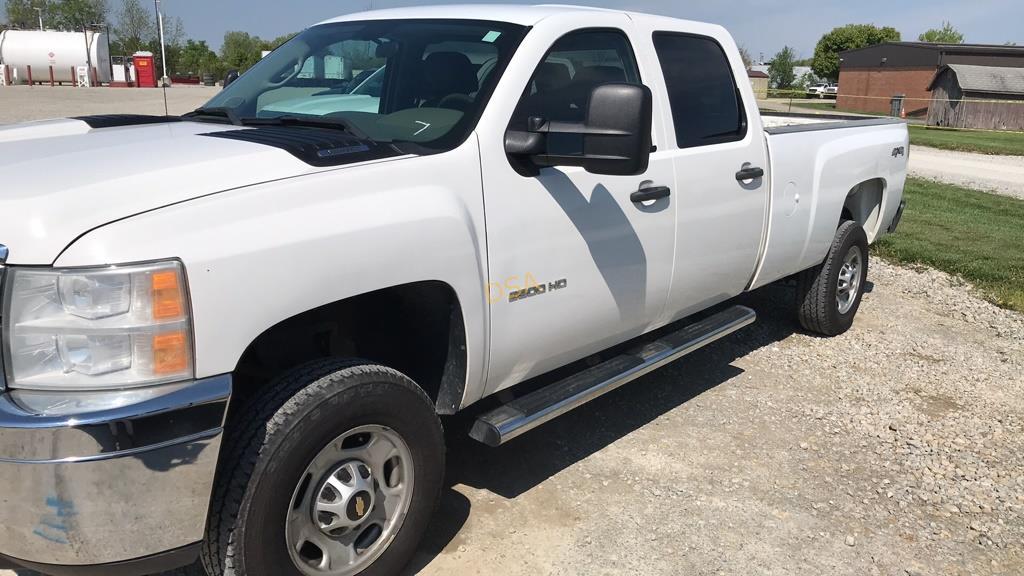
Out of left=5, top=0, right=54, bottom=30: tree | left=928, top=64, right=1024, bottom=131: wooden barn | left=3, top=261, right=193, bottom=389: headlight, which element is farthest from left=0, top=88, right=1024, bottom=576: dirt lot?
left=5, top=0, right=54, bottom=30: tree

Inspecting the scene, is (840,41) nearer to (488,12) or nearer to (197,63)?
(197,63)

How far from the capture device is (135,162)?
2441mm

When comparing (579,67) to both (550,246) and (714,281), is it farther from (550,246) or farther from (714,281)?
(714,281)

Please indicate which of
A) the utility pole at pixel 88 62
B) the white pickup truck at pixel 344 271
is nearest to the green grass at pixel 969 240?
the white pickup truck at pixel 344 271

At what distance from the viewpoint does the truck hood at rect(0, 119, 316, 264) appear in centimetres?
211

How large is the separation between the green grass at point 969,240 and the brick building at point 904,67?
3512 cm

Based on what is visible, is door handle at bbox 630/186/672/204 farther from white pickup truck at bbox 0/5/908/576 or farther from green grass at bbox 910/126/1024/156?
green grass at bbox 910/126/1024/156

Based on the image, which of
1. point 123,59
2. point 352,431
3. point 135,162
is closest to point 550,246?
point 352,431

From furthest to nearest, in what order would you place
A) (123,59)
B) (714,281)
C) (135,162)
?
(123,59), (714,281), (135,162)

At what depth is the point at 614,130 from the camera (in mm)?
2846

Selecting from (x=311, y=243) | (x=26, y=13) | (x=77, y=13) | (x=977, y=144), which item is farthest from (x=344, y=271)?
(x=26, y=13)

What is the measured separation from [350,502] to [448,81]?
1642 millimetres

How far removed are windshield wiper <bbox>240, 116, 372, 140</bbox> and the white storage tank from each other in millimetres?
53800

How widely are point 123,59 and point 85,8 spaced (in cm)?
3020
